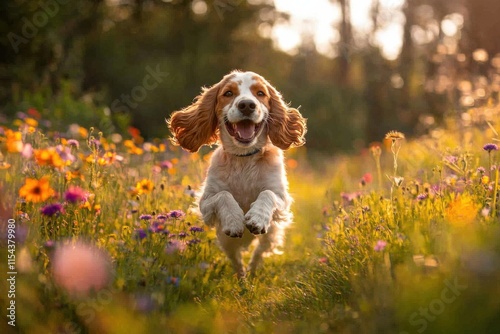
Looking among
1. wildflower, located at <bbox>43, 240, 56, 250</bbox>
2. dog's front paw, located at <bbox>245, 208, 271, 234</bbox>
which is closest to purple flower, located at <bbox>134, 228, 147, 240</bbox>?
wildflower, located at <bbox>43, 240, 56, 250</bbox>

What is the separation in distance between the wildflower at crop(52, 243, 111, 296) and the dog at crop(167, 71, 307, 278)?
1.06m

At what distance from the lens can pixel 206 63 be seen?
13.8 metres

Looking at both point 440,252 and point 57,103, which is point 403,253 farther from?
point 57,103

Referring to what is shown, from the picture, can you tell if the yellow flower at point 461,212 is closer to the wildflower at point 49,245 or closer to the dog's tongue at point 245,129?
the dog's tongue at point 245,129

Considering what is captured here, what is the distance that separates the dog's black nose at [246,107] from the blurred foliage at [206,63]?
3629 mm

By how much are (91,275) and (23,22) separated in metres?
6.81

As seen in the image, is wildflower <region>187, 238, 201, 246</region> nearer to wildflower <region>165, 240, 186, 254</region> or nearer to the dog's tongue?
wildflower <region>165, 240, 186, 254</region>

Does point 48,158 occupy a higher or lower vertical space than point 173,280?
higher

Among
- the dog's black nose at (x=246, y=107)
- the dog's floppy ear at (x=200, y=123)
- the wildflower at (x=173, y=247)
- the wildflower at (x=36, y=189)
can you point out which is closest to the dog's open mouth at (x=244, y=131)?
the dog's black nose at (x=246, y=107)

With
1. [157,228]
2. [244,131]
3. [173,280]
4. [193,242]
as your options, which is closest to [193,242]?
[193,242]

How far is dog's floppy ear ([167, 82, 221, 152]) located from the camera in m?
4.73

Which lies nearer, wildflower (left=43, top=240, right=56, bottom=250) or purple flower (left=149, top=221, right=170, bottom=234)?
wildflower (left=43, top=240, right=56, bottom=250)

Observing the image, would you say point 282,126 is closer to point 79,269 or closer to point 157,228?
point 157,228

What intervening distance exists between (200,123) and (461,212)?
2424 mm
